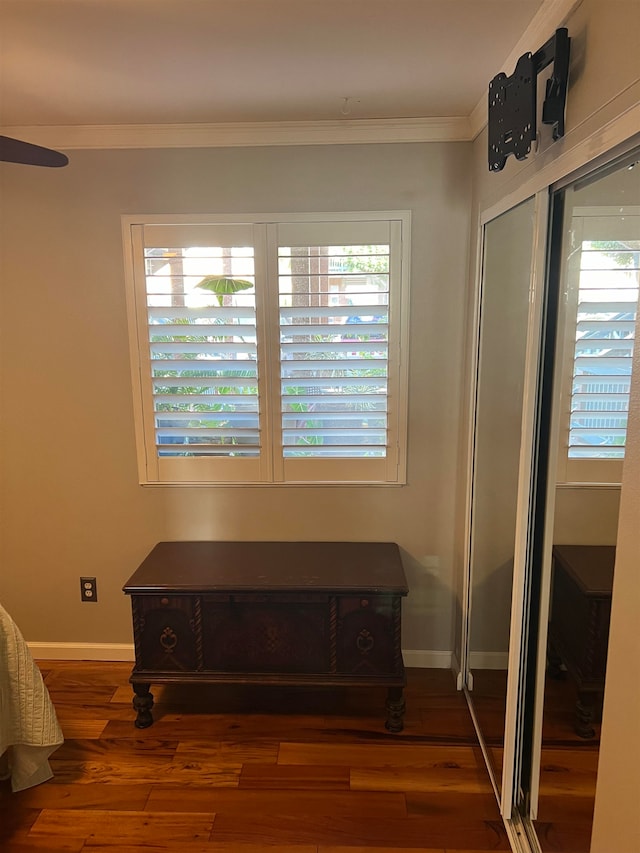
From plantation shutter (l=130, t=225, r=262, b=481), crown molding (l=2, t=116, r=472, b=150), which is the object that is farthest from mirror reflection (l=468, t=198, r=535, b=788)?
plantation shutter (l=130, t=225, r=262, b=481)

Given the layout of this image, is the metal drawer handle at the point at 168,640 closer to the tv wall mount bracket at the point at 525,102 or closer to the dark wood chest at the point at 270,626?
the dark wood chest at the point at 270,626

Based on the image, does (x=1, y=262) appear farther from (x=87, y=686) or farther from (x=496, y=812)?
(x=496, y=812)

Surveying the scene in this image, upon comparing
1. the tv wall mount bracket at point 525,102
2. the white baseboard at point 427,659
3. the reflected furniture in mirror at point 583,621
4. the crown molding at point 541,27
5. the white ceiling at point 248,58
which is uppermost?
the white ceiling at point 248,58

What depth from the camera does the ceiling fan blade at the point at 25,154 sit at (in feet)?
5.17

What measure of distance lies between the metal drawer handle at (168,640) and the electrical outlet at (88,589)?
606 mm

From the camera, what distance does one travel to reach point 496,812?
6.48 feet

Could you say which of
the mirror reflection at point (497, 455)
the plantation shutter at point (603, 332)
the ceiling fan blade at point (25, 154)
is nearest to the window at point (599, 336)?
the plantation shutter at point (603, 332)

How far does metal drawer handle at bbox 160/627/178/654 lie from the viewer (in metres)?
2.36

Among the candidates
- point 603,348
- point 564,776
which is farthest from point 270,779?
Result: point 603,348

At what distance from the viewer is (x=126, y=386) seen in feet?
8.50

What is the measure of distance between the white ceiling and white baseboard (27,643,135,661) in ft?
7.67

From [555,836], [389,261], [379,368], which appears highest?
[389,261]

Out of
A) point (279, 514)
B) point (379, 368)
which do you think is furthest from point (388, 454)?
point (279, 514)

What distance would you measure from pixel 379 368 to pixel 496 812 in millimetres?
1676
